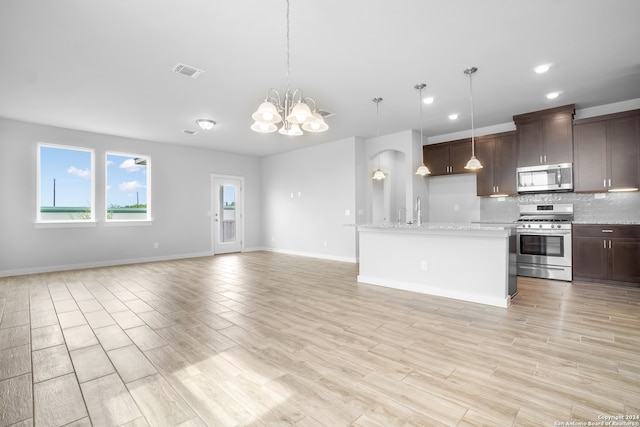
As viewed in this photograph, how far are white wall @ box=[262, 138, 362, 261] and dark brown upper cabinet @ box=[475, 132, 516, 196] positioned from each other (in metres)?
2.59

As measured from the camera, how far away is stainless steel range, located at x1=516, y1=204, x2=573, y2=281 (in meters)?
4.89

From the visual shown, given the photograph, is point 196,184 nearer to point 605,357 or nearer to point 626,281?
point 605,357

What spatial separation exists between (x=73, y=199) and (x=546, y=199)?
943cm

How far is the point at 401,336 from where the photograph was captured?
2.71 meters

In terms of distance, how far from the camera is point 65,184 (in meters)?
6.20

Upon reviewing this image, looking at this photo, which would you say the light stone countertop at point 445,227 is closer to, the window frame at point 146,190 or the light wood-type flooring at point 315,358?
the light wood-type flooring at point 315,358

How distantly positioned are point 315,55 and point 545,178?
4499 millimetres

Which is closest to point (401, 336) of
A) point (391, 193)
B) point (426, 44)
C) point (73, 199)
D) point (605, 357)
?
point (605, 357)

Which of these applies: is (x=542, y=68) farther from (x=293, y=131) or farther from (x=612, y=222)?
(x=293, y=131)

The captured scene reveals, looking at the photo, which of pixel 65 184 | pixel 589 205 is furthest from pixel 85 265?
pixel 589 205

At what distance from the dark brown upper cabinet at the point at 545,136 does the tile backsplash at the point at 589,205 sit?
2.50 feet

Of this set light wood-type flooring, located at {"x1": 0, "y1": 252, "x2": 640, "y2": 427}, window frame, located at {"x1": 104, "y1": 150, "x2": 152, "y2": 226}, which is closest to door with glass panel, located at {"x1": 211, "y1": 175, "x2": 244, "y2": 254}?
window frame, located at {"x1": 104, "y1": 150, "x2": 152, "y2": 226}

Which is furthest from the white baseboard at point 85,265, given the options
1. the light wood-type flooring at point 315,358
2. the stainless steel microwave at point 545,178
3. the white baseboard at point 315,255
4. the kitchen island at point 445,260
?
the stainless steel microwave at point 545,178

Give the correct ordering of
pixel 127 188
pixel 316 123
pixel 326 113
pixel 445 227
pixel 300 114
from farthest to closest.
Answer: pixel 127 188 → pixel 326 113 → pixel 445 227 → pixel 316 123 → pixel 300 114
